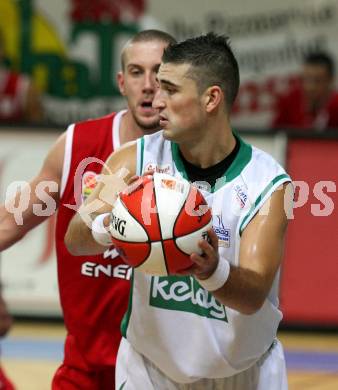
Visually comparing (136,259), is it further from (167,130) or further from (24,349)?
(24,349)

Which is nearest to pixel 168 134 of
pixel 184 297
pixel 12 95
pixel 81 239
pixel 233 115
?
pixel 81 239

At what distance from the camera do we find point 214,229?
4211 millimetres

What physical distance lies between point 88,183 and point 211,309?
3.39 ft

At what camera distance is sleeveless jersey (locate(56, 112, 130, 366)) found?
5.20 meters

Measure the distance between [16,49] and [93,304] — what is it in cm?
642

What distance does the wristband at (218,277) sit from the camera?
12.1 feet

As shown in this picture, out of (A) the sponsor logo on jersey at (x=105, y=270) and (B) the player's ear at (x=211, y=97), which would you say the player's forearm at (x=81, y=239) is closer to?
(B) the player's ear at (x=211, y=97)

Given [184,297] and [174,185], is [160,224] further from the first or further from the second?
[184,297]

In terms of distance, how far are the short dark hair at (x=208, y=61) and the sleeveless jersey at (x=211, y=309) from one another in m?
0.30

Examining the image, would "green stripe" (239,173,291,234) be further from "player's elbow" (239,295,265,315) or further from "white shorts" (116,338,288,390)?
"white shorts" (116,338,288,390)

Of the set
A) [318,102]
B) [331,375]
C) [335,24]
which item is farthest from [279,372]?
[335,24]

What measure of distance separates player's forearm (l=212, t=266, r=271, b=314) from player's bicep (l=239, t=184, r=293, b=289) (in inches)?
1.6

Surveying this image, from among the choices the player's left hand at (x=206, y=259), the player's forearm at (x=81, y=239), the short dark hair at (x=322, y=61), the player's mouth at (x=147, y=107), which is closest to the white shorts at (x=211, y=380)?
the player's forearm at (x=81, y=239)

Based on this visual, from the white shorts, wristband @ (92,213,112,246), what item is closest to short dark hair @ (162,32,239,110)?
wristband @ (92,213,112,246)
